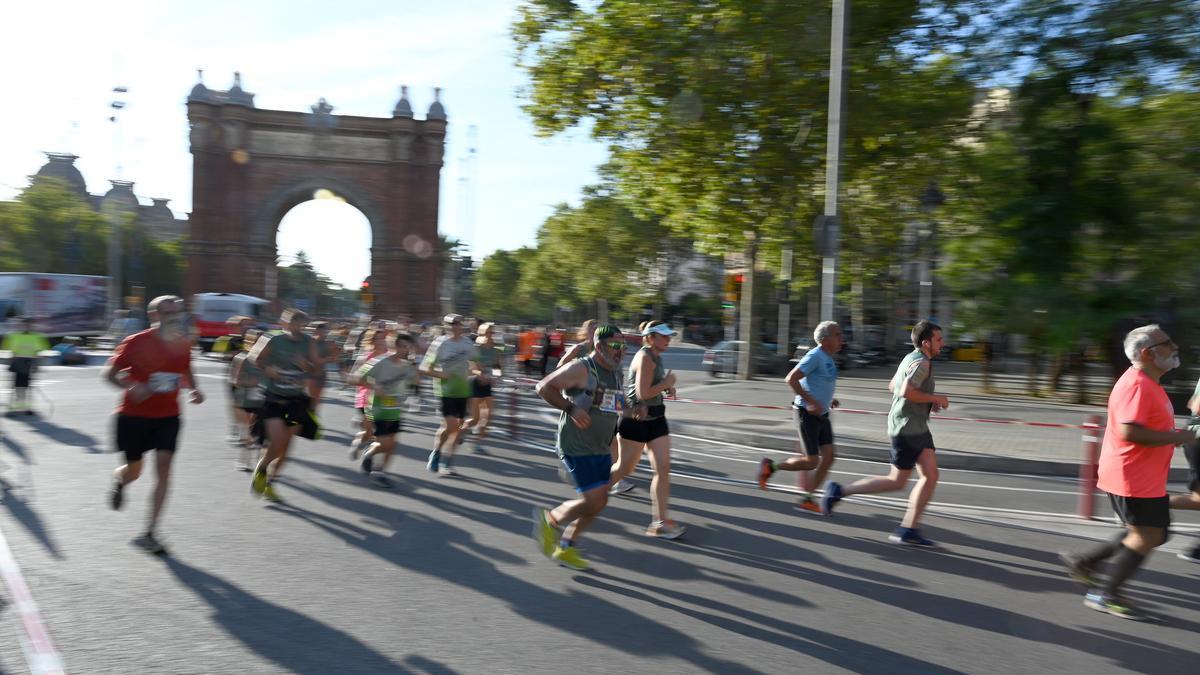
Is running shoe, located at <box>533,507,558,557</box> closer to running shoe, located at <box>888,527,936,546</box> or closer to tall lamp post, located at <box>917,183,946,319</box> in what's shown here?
running shoe, located at <box>888,527,936,546</box>

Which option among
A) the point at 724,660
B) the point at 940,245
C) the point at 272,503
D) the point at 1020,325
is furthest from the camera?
the point at 940,245

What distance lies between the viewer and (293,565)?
20.9 feet

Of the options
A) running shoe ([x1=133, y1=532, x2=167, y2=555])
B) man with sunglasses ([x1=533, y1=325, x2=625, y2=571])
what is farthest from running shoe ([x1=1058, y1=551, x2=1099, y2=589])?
running shoe ([x1=133, y1=532, x2=167, y2=555])

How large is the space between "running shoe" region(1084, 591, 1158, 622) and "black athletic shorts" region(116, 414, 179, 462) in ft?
19.6

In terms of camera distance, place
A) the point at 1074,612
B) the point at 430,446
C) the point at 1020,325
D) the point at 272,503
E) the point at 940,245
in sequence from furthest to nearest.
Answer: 1. the point at 940,245
2. the point at 1020,325
3. the point at 430,446
4. the point at 272,503
5. the point at 1074,612

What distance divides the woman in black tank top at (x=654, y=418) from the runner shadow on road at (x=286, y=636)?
2.84 metres

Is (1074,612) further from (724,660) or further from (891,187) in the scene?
(891,187)

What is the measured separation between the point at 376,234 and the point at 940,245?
39650 millimetres

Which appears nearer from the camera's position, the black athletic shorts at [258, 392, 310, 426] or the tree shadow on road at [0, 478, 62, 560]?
the tree shadow on road at [0, 478, 62, 560]

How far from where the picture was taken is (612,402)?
6.64 meters

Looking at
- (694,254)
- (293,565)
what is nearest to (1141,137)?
(293,565)

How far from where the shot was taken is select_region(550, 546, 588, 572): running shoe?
6.36 meters

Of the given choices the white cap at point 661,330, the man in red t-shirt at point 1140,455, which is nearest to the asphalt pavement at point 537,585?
the man in red t-shirt at point 1140,455

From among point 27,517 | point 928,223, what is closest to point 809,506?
point 27,517
